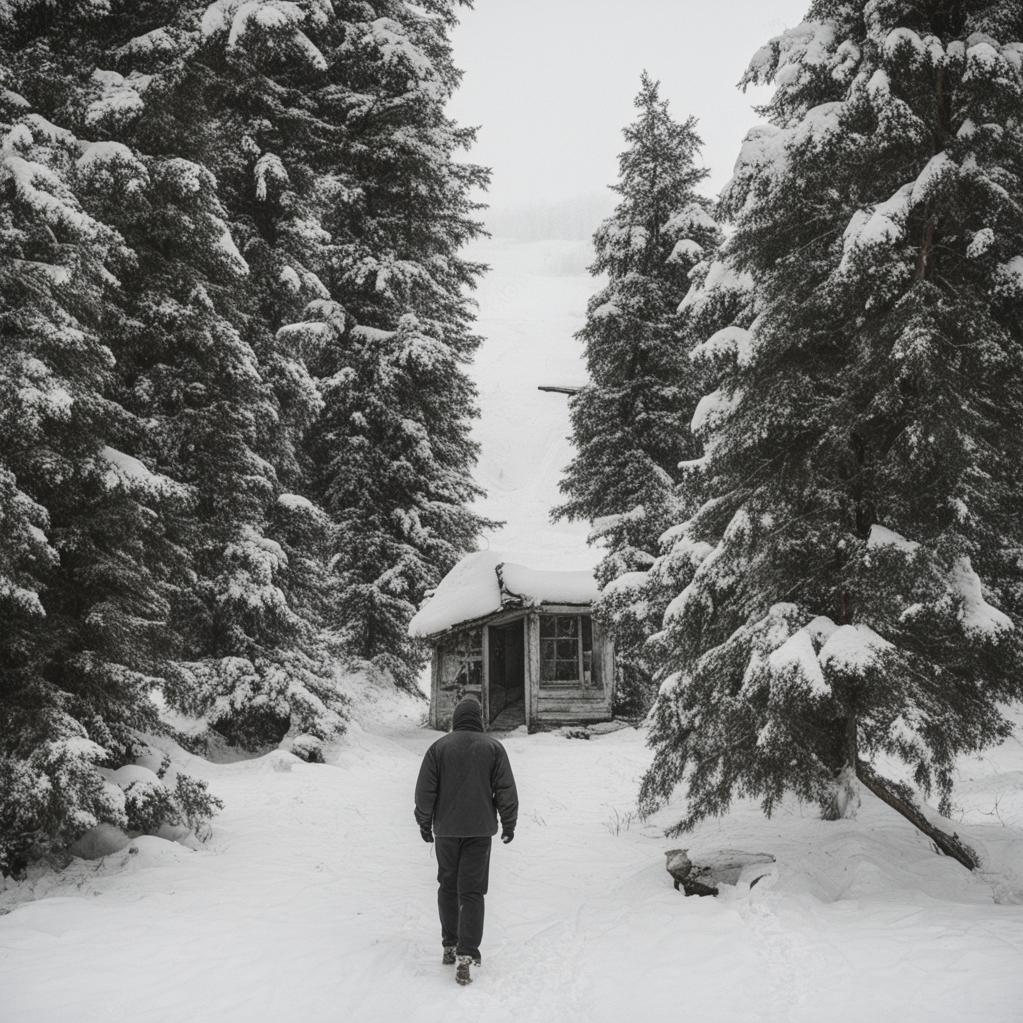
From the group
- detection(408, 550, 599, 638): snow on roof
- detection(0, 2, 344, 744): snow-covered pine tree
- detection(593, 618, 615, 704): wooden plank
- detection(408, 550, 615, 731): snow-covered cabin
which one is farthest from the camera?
detection(593, 618, 615, 704): wooden plank

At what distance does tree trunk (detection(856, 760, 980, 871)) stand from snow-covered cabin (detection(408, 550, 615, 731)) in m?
12.0

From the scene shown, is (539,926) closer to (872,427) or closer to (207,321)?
(872,427)

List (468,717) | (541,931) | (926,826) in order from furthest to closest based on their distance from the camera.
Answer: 1. (926,826)
2. (541,931)
3. (468,717)

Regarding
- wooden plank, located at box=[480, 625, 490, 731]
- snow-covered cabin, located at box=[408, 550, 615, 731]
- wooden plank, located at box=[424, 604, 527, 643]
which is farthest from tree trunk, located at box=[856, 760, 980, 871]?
wooden plank, located at box=[480, 625, 490, 731]

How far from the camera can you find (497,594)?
64.3 ft

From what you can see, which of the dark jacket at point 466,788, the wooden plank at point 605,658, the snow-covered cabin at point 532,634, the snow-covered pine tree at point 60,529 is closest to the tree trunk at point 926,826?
the dark jacket at point 466,788

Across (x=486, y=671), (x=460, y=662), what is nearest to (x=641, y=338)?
(x=486, y=671)

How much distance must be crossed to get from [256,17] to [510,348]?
98.4 meters

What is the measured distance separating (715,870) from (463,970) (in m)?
2.55

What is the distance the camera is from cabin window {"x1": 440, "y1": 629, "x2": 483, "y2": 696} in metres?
21.8

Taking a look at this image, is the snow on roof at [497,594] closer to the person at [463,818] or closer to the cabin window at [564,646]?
the cabin window at [564,646]

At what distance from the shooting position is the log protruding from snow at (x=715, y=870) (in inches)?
254

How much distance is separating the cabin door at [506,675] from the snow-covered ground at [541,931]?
12.0m

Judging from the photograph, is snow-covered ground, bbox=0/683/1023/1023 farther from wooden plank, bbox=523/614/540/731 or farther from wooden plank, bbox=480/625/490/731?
wooden plank, bbox=480/625/490/731
